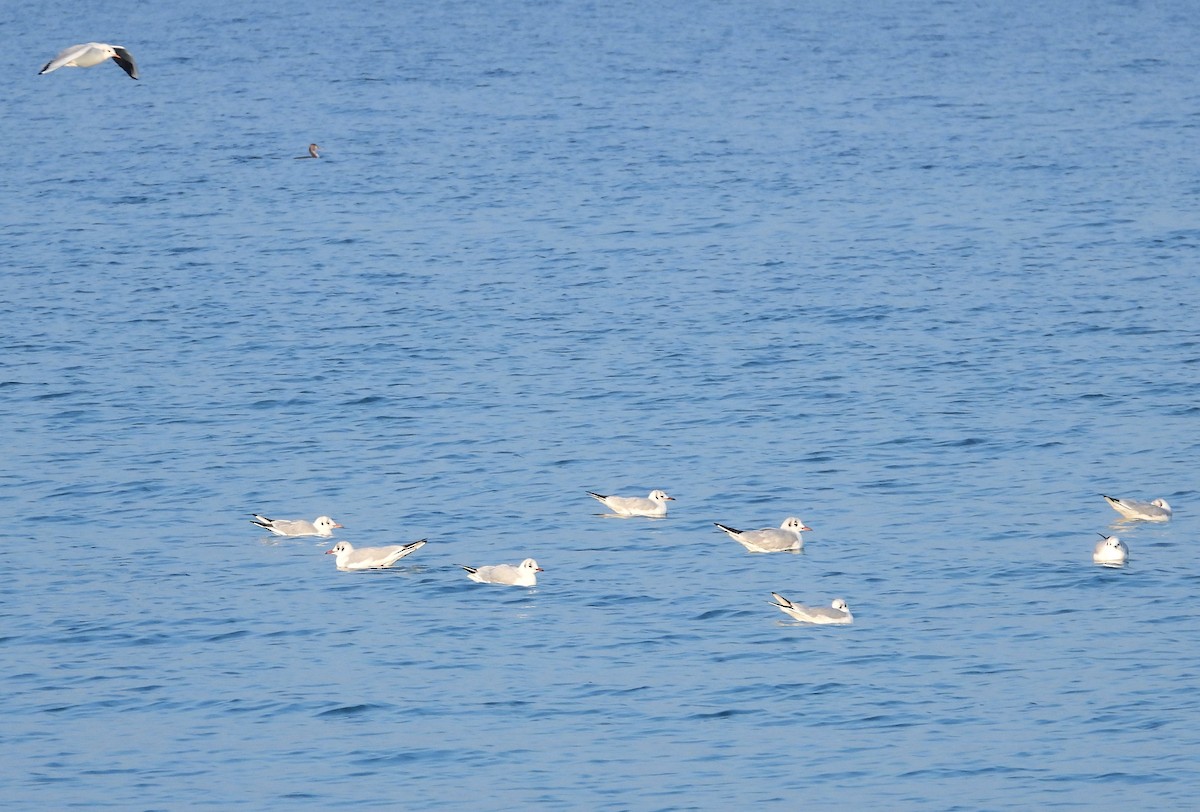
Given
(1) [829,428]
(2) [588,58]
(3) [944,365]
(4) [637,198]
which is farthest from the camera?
(2) [588,58]

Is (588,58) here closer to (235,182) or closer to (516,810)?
(235,182)

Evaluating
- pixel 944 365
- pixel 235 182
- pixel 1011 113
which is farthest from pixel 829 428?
pixel 1011 113

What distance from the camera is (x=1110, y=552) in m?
→ 22.6

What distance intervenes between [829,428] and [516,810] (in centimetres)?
1388

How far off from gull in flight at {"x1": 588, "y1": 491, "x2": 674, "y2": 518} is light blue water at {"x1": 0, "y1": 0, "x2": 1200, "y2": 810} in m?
0.30

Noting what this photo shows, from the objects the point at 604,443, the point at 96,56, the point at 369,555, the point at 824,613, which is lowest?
the point at 604,443

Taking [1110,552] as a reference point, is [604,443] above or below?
below

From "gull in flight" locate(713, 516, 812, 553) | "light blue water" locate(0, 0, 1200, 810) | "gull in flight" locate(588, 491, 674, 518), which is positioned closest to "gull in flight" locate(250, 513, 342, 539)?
"light blue water" locate(0, 0, 1200, 810)

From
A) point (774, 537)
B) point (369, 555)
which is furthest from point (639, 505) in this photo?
point (369, 555)

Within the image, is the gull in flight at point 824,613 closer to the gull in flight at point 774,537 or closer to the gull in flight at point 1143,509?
the gull in flight at point 774,537

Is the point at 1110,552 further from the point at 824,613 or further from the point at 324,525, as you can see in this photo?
the point at 324,525

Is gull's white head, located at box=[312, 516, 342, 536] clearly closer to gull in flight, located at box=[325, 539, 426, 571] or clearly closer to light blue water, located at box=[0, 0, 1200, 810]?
light blue water, located at box=[0, 0, 1200, 810]

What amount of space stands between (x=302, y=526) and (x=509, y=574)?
360 cm

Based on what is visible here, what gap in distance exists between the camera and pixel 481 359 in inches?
1353
